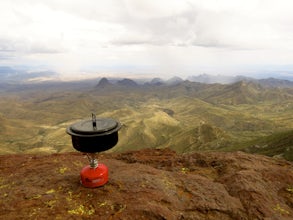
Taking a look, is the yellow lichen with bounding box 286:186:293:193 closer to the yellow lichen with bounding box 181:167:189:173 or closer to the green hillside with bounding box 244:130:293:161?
the yellow lichen with bounding box 181:167:189:173

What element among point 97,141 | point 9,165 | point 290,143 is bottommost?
point 290,143

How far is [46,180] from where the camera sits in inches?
474

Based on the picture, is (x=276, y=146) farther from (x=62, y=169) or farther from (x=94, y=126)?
(x=94, y=126)

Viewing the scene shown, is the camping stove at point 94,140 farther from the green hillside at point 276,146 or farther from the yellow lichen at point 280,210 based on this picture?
the green hillside at point 276,146

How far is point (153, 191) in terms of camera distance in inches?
441

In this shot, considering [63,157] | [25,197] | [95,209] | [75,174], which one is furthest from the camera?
[63,157]

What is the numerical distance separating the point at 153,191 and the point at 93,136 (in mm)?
3719

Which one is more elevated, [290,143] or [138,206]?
[138,206]

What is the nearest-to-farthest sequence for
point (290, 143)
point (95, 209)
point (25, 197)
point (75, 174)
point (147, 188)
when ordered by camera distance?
point (95, 209) → point (25, 197) → point (147, 188) → point (75, 174) → point (290, 143)

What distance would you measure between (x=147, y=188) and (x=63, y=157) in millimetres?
7522

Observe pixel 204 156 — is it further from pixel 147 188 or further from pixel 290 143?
pixel 290 143

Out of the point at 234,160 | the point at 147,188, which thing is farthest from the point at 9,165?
the point at 234,160

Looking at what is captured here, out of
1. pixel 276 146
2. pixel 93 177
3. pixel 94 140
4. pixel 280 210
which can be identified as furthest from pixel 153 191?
pixel 276 146

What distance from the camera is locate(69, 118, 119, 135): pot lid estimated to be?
33.4 ft
